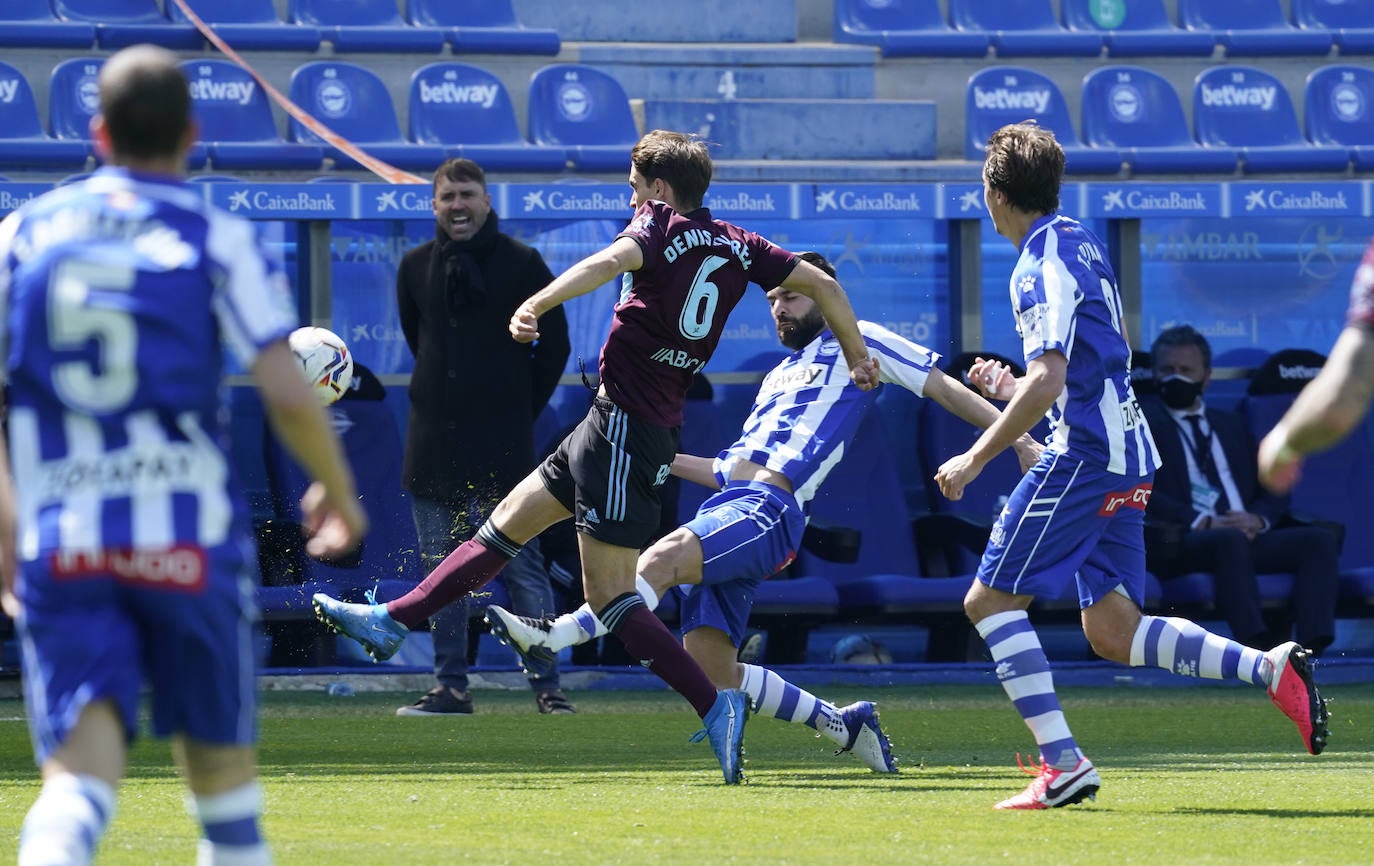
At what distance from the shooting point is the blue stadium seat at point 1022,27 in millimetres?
15188

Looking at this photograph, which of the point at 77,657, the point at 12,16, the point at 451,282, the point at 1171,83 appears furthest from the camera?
the point at 1171,83

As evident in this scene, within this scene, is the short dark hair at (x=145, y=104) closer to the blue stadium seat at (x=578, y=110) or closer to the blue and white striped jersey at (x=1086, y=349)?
the blue and white striped jersey at (x=1086, y=349)

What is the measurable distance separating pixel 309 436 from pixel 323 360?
4.38 metres

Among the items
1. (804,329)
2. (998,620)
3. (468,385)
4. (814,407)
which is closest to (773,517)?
(814,407)

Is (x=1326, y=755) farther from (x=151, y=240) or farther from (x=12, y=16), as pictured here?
(x=12, y=16)

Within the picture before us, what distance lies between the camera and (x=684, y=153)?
Result: 605 centimetres

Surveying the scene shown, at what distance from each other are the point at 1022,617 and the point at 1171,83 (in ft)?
35.2

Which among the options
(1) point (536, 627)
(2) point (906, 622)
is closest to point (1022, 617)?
(1) point (536, 627)

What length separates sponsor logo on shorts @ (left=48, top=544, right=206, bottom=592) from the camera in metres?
2.92

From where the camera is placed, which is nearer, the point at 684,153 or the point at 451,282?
the point at 684,153

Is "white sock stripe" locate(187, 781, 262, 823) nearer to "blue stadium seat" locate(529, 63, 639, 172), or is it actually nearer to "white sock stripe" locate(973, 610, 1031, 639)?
"white sock stripe" locate(973, 610, 1031, 639)

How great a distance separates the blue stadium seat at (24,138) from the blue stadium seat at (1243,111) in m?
7.70

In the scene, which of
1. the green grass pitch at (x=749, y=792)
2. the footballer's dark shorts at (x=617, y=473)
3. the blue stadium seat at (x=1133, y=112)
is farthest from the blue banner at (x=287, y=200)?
the blue stadium seat at (x=1133, y=112)

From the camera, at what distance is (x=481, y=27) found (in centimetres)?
1441
